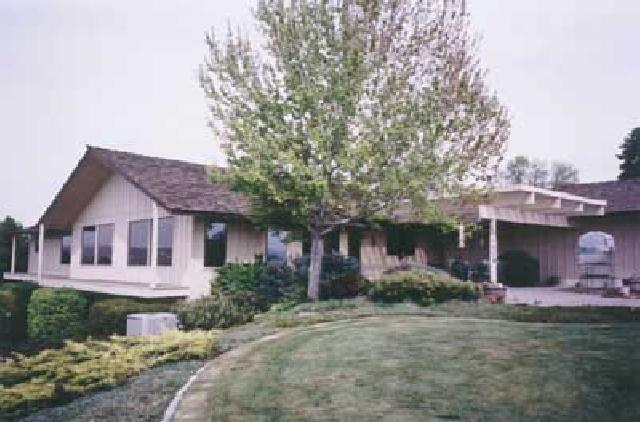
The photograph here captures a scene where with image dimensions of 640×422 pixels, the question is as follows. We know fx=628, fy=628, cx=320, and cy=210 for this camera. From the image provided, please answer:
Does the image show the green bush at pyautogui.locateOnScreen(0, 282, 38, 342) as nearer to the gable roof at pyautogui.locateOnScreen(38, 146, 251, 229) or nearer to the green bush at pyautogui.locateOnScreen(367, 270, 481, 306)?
the gable roof at pyautogui.locateOnScreen(38, 146, 251, 229)

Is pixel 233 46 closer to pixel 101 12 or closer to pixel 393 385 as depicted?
pixel 101 12

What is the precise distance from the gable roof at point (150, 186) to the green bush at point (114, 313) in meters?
2.83

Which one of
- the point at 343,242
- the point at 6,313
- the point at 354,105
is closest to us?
the point at 354,105

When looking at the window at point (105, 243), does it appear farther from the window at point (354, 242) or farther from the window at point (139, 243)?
the window at point (354, 242)

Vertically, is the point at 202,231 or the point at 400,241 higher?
the point at 202,231

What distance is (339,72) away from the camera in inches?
611

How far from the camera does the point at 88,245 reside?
82.2 feet

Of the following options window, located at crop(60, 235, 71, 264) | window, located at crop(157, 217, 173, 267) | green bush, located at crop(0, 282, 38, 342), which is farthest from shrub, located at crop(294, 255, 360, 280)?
window, located at crop(60, 235, 71, 264)

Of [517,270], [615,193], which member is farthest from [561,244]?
[615,193]

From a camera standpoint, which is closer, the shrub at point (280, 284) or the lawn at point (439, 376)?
the lawn at point (439, 376)

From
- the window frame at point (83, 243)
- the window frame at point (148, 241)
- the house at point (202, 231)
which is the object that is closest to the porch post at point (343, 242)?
Answer: the house at point (202, 231)

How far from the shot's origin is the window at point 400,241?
971 inches

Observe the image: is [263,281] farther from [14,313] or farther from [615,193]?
[615,193]

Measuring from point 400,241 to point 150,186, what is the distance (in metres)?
10.4
